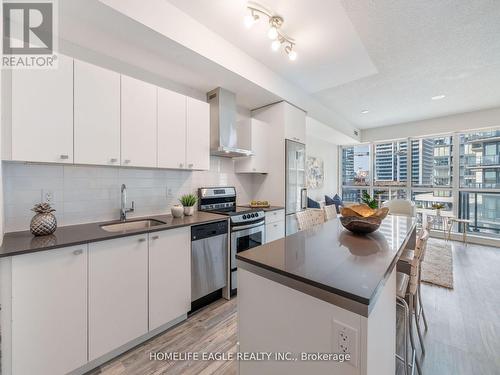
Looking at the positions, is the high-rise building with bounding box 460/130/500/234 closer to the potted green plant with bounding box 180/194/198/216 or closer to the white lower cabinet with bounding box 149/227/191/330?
the potted green plant with bounding box 180/194/198/216

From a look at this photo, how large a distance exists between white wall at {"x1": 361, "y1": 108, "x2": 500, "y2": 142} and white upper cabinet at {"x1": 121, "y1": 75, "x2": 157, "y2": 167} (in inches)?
238

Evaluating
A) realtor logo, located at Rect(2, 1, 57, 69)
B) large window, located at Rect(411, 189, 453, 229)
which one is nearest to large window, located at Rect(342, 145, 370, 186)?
large window, located at Rect(411, 189, 453, 229)

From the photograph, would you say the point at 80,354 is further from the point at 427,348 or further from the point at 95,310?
the point at 427,348

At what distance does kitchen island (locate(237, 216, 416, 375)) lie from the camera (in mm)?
747

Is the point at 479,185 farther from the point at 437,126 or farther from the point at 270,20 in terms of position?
the point at 270,20

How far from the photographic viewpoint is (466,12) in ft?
6.17

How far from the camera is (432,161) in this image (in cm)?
531

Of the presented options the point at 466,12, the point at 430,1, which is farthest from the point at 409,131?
the point at 430,1

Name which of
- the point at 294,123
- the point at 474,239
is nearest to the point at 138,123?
the point at 294,123

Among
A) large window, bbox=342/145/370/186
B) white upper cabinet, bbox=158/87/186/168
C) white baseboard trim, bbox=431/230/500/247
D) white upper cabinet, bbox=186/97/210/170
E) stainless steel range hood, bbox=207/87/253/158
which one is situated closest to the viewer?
white upper cabinet, bbox=158/87/186/168

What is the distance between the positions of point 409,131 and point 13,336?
7258 mm

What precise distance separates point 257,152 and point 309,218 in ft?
4.53

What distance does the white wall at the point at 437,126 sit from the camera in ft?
14.5

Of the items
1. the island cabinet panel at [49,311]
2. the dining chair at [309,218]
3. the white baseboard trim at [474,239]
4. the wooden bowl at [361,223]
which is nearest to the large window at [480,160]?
the white baseboard trim at [474,239]
